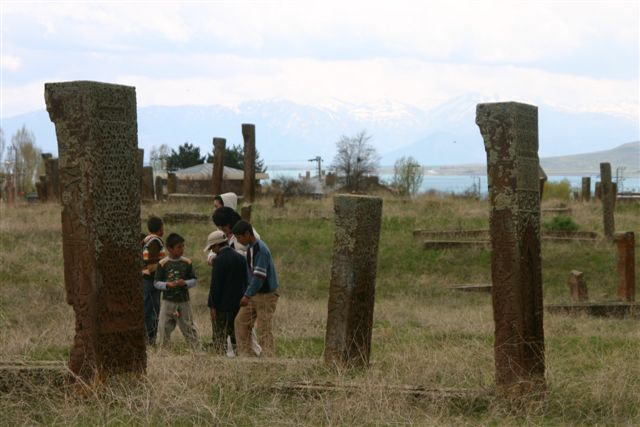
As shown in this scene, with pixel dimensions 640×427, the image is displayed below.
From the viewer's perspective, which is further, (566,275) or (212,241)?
(566,275)

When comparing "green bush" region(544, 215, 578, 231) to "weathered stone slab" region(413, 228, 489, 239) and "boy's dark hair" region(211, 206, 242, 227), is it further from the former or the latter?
"boy's dark hair" region(211, 206, 242, 227)

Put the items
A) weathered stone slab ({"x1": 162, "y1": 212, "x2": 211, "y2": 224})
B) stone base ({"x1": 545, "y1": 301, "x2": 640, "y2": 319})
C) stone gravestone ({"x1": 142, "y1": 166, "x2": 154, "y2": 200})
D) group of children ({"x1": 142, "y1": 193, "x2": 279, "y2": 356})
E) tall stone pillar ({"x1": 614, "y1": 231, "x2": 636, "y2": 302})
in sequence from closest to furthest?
1. group of children ({"x1": 142, "y1": 193, "x2": 279, "y2": 356})
2. stone base ({"x1": 545, "y1": 301, "x2": 640, "y2": 319})
3. tall stone pillar ({"x1": 614, "y1": 231, "x2": 636, "y2": 302})
4. weathered stone slab ({"x1": 162, "y1": 212, "x2": 211, "y2": 224})
5. stone gravestone ({"x1": 142, "y1": 166, "x2": 154, "y2": 200})

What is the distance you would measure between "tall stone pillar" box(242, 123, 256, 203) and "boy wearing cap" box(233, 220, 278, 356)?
1842 cm

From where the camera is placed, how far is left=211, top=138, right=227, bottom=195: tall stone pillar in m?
28.5

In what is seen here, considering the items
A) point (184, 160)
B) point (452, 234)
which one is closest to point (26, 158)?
point (184, 160)

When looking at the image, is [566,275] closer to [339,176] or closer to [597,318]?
[597,318]

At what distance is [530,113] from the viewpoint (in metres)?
A: 7.58

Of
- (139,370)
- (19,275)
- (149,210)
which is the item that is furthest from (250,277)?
(149,210)

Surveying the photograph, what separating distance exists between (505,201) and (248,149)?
22070mm

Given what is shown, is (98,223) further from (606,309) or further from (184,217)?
(184,217)

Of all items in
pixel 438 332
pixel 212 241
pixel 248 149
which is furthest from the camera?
pixel 248 149

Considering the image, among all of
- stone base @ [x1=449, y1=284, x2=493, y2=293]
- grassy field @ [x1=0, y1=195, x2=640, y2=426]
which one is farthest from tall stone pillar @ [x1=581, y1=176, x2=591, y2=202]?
stone base @ [x1=449, y1=284, x2=493, y2=293]

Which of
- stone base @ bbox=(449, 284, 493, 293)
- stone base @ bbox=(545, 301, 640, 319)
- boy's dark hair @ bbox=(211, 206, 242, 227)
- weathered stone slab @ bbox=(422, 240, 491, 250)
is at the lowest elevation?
stone base @ bbox=(449, 284, 493, 293)

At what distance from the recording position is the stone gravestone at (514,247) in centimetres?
736
